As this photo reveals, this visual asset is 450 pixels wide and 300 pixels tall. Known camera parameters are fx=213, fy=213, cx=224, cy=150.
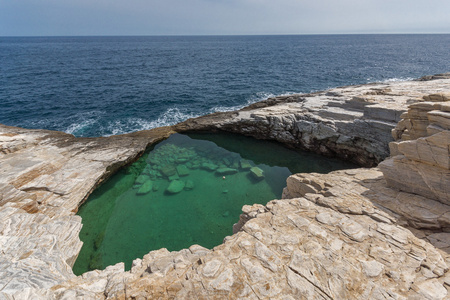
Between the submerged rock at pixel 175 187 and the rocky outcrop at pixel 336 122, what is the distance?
10.7 metres

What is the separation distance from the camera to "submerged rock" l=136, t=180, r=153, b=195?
2052 cm

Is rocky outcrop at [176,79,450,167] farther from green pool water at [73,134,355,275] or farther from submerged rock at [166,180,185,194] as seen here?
submerged rock at [166,180,185,194]

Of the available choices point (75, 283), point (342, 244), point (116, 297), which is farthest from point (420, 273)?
point (75, 283)

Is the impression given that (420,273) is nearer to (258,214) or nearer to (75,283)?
(258,214)

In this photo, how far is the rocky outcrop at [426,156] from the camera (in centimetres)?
966

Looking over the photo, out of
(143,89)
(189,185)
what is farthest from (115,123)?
(189,185)

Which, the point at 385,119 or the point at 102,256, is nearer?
the point at 102,256

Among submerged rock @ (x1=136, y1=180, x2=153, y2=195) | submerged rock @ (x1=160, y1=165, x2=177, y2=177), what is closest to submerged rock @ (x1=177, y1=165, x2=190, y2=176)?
submerged rock @ (x1=160, y1=165, x2=177, y2=177)

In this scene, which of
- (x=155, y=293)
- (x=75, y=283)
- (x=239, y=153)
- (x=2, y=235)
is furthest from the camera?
(x=239, y=153)

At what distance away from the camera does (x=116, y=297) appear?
24.8 ft

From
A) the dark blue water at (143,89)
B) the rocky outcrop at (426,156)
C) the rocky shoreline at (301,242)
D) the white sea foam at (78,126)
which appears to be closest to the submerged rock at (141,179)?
the rocky shoreline at (301,242)

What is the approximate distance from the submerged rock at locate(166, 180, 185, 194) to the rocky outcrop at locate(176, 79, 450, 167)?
35.0ft

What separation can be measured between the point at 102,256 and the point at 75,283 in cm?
738

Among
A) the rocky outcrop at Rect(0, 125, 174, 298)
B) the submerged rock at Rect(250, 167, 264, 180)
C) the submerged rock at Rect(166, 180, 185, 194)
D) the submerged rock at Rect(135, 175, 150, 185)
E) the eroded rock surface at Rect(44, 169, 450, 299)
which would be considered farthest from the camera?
the submerged rock at Rect(250, 167, 264, 180)
